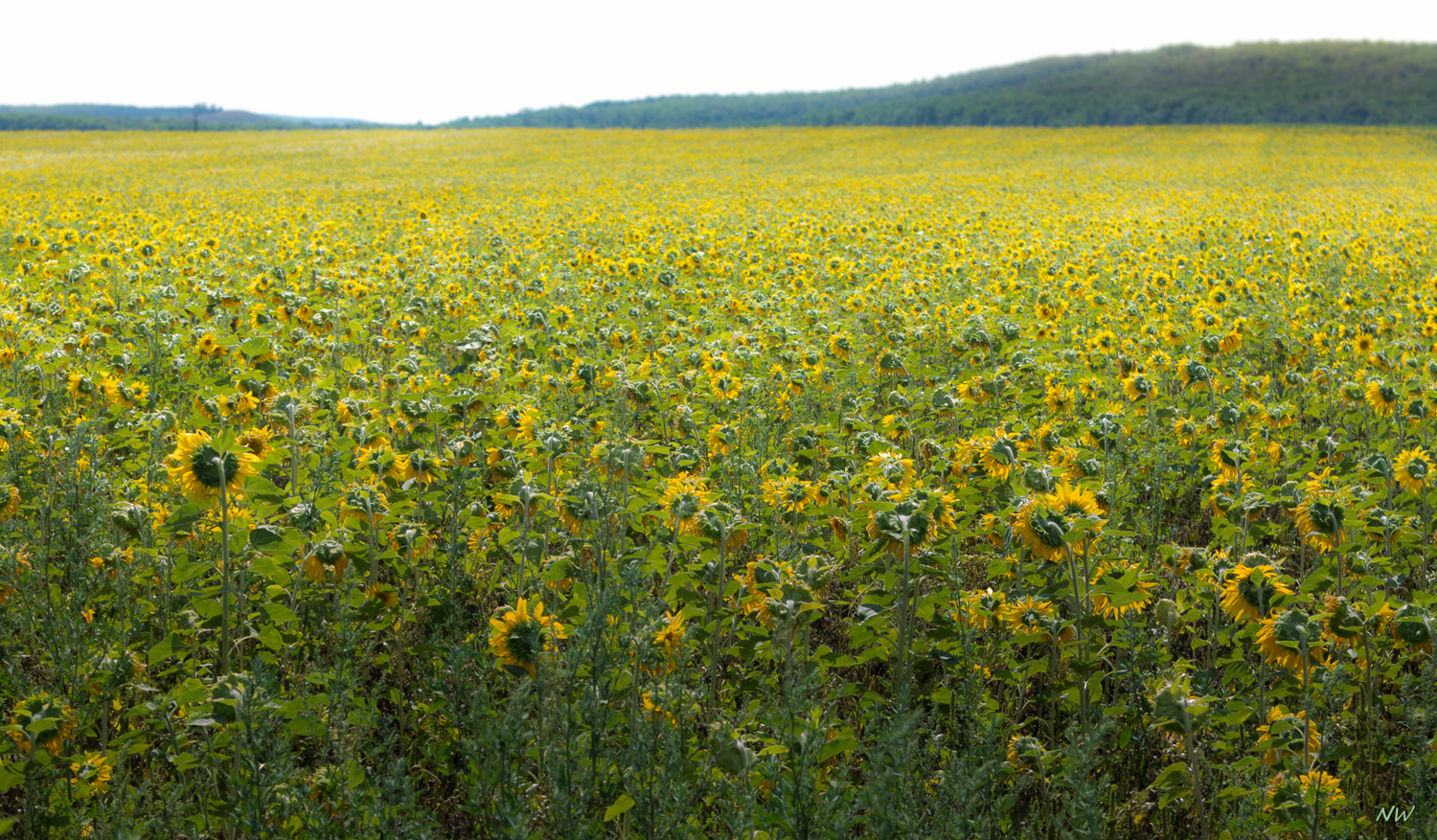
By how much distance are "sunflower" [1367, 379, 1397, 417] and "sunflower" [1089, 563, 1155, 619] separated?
216cm

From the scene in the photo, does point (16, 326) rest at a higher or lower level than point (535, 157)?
lower

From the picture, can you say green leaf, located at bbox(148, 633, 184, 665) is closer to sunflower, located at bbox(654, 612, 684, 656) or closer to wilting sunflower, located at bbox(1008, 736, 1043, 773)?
sunflower, located at bbox(654, 612, 684, 656)

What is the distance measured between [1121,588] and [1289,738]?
535mm

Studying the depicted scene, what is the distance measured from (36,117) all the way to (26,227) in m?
85.2

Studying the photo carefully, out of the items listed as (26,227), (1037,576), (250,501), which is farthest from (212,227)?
(1037,576)

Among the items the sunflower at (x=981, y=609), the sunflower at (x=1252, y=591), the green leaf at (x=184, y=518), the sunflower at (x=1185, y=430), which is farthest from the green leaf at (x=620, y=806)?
the sunflower at (x=1185, y=430)

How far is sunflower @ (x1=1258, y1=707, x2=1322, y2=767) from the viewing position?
217 centimetres

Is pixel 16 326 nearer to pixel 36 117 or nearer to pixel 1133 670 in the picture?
pixel 1133 670

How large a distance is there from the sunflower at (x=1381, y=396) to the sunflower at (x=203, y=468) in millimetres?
4919

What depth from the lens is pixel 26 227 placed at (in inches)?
464

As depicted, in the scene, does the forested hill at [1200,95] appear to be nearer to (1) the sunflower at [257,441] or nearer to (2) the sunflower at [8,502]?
(1) the sunflower at [257,441]

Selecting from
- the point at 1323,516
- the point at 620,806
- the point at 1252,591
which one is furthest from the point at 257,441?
the point at 1323,516

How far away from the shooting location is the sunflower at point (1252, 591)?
2.39m

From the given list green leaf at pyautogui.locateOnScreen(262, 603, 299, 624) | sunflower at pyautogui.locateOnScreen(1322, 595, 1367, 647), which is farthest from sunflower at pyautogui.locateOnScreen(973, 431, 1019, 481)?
green leaf at pyautogui.locateOnScreen(262, 603, 299, 624)
